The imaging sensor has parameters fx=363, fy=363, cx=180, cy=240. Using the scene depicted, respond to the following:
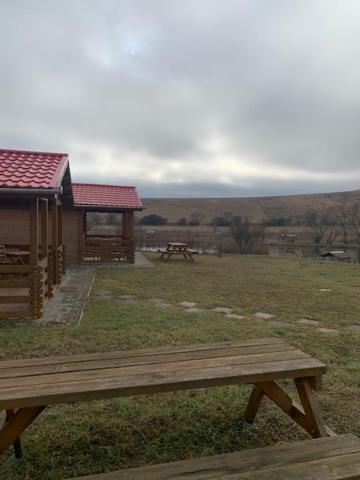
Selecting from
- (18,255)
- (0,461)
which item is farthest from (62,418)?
(18,255)

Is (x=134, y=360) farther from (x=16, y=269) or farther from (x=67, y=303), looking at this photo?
(x=67, y=303)

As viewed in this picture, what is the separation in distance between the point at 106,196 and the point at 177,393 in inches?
468

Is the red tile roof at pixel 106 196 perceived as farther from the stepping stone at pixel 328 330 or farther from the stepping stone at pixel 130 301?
the stepping stone at pixel 328 330

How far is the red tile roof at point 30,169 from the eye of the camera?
517cm

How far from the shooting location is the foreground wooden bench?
153 cm

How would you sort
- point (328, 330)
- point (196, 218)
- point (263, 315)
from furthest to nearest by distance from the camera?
point (196, 218) → point (263, 315) → point (328, 330)

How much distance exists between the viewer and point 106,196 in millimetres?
14203

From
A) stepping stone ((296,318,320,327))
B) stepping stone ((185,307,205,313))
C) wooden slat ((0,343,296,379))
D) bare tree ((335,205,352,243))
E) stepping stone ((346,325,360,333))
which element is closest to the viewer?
wooden slat ((0,343,296,379))

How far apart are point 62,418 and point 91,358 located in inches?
29.8

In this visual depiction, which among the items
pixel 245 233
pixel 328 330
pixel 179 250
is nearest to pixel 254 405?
pixel 328 330

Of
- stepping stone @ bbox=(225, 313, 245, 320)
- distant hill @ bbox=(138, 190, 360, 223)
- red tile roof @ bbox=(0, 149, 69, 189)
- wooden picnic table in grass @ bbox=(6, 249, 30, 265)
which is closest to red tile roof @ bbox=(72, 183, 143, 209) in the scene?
wooden picnic table in grass @ bbox=(6, 249, 30, 265)

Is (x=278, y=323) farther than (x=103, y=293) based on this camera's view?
No

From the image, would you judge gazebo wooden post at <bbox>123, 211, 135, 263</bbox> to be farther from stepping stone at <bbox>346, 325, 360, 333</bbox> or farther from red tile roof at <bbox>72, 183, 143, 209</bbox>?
stepping stone at <bbox>346, 325, 360, 333</bbox>

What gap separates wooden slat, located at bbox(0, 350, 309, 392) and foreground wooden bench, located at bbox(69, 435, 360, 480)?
0.47m
